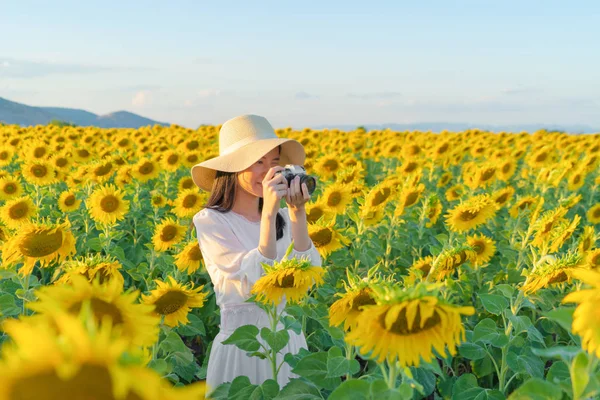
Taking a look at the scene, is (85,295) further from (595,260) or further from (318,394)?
(595,260)

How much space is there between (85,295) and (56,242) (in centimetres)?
200

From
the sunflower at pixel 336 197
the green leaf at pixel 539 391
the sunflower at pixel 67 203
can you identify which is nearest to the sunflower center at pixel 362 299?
the green leaf at pixel 539 391

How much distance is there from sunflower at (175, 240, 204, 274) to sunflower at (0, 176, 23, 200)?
375cm

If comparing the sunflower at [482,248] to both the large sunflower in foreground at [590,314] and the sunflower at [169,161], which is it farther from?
the sunflower at [169,161]

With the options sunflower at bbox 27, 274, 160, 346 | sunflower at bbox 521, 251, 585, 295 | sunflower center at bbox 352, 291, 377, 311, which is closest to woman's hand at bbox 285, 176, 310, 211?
sunflower center at bbox 352, 291, 377, 311

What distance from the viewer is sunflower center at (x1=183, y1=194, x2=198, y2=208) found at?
5.78 m

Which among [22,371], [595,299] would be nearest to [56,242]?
[22,371]

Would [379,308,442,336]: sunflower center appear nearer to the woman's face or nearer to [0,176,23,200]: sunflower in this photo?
the woman's face

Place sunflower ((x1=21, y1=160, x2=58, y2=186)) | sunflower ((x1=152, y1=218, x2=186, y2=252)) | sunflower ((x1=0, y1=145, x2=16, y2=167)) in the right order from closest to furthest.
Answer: sunflower ((x1=152, y1=218, x2=186, y2=252))
sunflower ((x1=21, y1=160, x2=58, y2=186))
sunflower ((x1=0, y1=145, x2=16, y2=167))

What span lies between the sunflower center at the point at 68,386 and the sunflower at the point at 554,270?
215cm

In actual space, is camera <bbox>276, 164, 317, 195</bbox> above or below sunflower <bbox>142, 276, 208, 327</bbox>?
above

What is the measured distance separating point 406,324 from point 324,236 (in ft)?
8.34

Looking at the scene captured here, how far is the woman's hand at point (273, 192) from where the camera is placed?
8.23 ft

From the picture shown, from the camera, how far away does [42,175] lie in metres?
7.49
